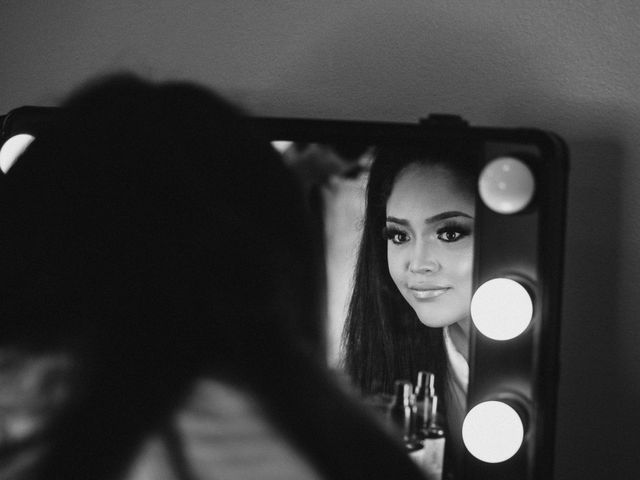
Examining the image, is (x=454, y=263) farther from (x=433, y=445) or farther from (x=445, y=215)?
(x=433, y=445)

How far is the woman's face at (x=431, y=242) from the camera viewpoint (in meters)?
0.68

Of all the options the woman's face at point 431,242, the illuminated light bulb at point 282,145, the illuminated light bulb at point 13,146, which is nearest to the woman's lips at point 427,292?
the woman's face at point 431,242

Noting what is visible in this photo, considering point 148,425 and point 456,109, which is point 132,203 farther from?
point 456,109

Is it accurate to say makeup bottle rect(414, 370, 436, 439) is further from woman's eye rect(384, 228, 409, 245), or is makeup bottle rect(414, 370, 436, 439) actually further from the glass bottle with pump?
woman's eye rect(384, 228, 409, 245)

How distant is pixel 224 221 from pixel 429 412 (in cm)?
36

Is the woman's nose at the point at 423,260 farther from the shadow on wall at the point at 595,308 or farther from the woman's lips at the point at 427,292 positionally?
the shadow on wall at the point at 595,308

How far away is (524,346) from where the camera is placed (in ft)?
2.08

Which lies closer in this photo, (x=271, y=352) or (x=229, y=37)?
(x=271, y=352)

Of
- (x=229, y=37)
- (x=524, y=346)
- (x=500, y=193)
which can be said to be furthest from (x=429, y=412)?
(x=229, y=37)

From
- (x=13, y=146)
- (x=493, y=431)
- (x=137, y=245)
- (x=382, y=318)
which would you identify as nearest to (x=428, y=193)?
(x=382, y=318)

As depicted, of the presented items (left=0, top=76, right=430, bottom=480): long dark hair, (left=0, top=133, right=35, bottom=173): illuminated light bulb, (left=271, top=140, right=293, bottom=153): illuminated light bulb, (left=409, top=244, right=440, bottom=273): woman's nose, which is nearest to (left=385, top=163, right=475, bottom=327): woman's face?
(left=409, top=244, right=440, bottom=273): woman's nose

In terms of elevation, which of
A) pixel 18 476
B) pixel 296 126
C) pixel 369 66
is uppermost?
pixel 369 66

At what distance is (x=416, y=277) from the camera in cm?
71

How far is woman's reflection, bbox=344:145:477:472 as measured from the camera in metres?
0.68
